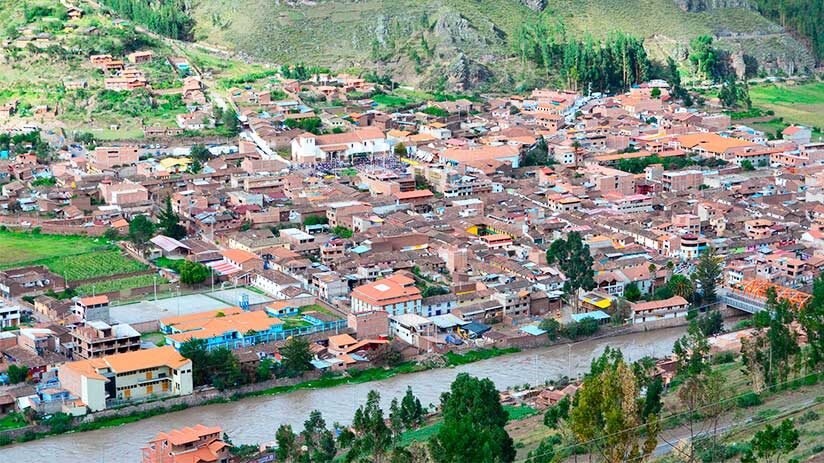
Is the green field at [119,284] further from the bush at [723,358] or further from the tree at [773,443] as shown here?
the tree at [773,443]

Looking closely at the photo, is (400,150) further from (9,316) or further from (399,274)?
(9,316)

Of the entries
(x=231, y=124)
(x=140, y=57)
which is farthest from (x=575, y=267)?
(x=140, y=57)

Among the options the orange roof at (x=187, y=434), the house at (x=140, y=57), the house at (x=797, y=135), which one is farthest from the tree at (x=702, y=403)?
the house at (x=140, y=57)

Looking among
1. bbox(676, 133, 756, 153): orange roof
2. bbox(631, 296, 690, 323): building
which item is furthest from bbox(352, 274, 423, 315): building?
bbox(676, 133, 756, 153): orange roof

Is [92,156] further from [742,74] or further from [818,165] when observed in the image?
[742,74]

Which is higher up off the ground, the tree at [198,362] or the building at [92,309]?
the building at [92,309]

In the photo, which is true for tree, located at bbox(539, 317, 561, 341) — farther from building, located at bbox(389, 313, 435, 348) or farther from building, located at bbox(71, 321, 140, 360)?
building, located at bbox(71, 321, 140, 360)
